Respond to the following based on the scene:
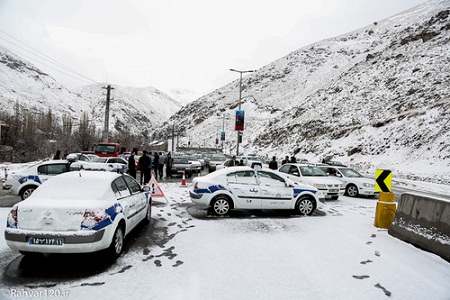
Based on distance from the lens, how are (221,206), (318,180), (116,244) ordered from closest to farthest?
(116,244) < (221,206) < (318,180)

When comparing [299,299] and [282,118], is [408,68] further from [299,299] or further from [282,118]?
[299,299]

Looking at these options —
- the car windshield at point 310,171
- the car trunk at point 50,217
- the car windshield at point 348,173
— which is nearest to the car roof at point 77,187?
the car trunk at point 50,217

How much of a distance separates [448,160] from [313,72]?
9371cm

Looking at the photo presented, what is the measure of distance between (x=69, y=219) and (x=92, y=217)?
13.4 inches

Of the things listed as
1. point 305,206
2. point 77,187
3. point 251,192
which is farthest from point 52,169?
point 305,206

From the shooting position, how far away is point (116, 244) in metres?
5.34

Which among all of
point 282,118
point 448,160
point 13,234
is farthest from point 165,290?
point 282,118

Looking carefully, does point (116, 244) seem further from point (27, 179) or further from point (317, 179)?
point (317, 179)

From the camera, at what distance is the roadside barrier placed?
555 cm

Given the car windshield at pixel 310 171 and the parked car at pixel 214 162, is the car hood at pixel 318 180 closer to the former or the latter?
the car windshield at pixel 310 171

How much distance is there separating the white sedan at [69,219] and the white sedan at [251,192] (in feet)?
11.6

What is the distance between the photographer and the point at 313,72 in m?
113

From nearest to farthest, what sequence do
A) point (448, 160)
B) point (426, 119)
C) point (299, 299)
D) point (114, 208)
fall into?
point (299, 299) → point (114, 208) → point (448, 160) → point (426, 119)

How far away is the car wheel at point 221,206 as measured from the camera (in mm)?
8961
